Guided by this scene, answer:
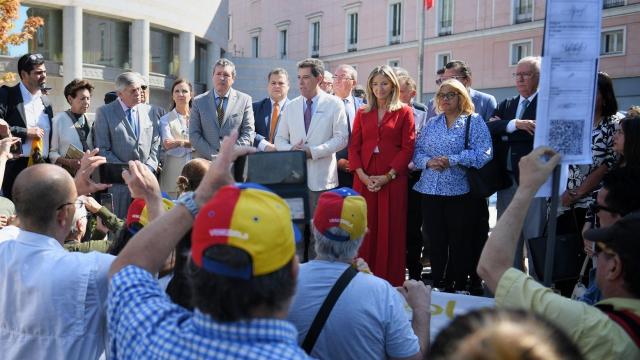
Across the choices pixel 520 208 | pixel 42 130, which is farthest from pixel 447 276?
pixel 42 130

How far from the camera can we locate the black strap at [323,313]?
93.5 inches

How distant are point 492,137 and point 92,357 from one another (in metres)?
4.37

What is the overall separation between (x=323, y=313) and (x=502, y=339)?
1.32 m

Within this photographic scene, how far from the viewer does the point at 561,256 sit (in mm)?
3322

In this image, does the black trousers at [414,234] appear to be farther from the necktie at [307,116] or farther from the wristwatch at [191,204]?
the wristwatch at [191,204]

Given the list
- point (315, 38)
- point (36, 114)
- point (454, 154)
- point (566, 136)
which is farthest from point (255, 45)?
point (566, 136)

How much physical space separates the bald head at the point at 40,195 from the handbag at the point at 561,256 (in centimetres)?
234

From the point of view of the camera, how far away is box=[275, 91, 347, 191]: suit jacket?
621 centimetres

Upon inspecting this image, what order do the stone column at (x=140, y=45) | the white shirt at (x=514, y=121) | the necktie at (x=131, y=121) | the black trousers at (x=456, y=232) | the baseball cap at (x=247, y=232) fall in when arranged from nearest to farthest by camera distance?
the baseball cap at (x=247, y=232), the white shirt at (x=514, y=121), the black trousers at (x=456, y=232), the necktie at (x=131, y=121), the stone column at (x=140, y=45)

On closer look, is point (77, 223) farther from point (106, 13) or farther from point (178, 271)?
point (106, 13)

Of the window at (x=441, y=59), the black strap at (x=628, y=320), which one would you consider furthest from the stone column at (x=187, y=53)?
→ the black strap at (x=628, y=320)

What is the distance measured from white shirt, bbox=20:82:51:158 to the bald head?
4175mm

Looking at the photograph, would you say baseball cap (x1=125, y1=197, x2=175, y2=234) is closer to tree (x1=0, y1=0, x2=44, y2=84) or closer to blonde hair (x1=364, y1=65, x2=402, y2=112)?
blonde hair (x1=364, y1=65, x2=402, y2=112)

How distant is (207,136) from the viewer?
6.40 metres
